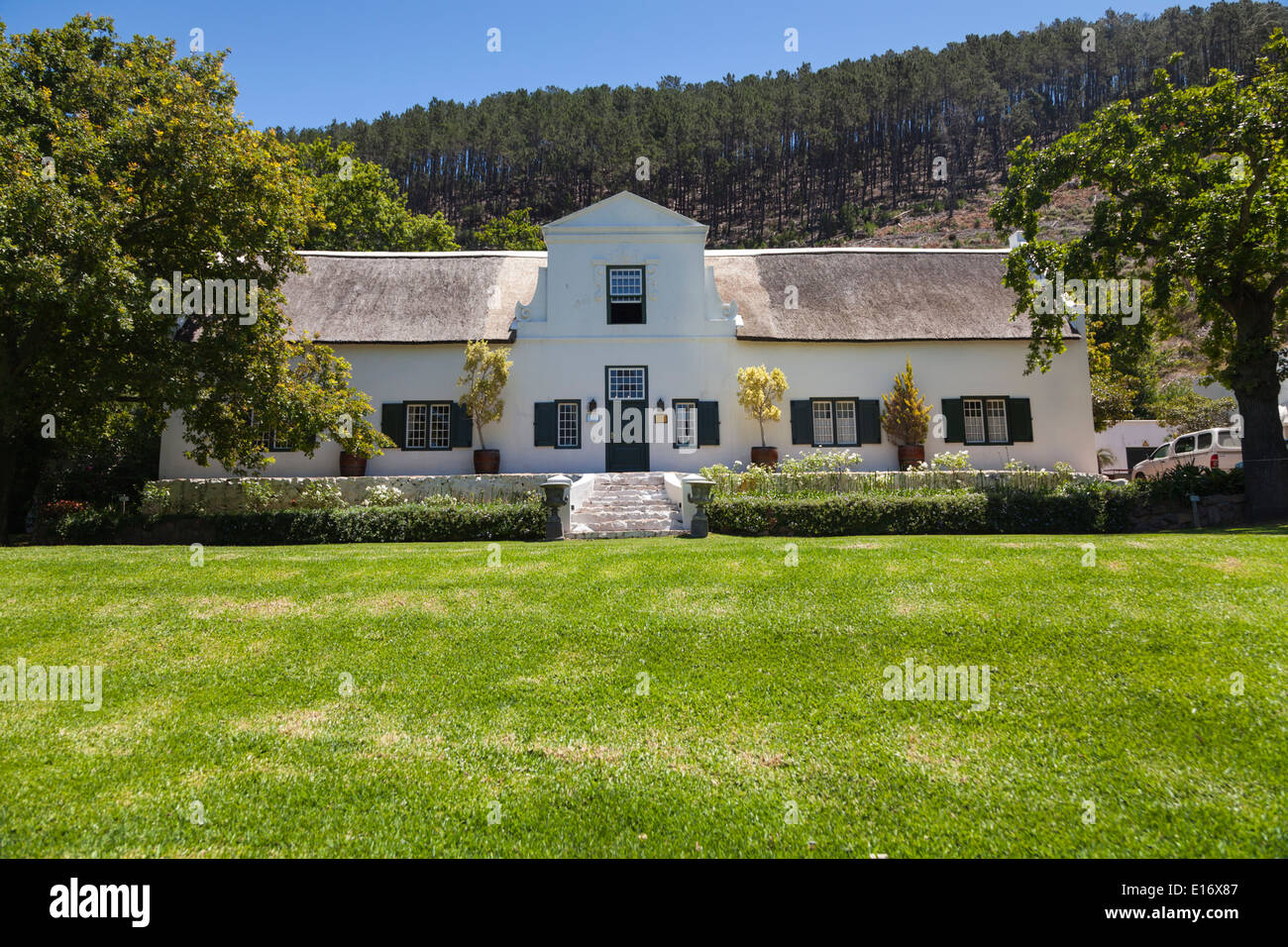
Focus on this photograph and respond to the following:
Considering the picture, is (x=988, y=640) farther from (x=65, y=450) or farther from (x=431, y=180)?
(x=431, y=180)

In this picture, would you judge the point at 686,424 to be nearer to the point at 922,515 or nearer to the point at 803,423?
the point at 803,423

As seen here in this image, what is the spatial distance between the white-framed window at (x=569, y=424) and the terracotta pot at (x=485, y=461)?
1.96 metres

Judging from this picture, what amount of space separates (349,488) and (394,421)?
3.78 metres

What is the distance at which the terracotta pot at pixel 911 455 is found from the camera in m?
21.1

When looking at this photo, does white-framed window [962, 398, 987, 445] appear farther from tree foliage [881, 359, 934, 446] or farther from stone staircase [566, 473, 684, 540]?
stone staircase [566, 473, 684, 540]

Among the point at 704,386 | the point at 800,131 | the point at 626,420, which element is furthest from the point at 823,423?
the point at 800,131

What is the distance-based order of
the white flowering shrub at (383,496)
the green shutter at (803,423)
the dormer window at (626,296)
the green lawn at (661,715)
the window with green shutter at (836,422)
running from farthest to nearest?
the dormer window at (626,296)
the window with green shutter at (836,422)
the green shutter at (803,423)
the white flowering shrub at (383,496)
the green lawn at (661,715)

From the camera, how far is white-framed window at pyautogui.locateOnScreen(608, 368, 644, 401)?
21.6 metres

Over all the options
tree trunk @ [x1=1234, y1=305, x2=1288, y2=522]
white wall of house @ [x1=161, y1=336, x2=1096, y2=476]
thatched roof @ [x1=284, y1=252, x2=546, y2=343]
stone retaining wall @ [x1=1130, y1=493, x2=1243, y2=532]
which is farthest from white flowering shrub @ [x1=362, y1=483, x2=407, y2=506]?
tree trunk @ [x1=1234, y1=305, x2=1288, y2=522]

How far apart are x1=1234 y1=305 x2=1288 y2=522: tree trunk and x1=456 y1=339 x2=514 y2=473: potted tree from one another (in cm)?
Answer: 1744

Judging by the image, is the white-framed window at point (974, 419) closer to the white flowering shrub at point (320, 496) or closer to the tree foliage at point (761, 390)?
the tree foliage at point (761, 390)

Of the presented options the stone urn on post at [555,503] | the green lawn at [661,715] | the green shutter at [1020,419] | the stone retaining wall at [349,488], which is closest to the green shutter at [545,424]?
the stone retaining wall at [349,488]

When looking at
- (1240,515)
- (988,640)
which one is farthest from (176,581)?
(1240,515)

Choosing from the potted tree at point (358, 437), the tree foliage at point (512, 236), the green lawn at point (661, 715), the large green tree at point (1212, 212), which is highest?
the tree foliage at point (512, 236)
